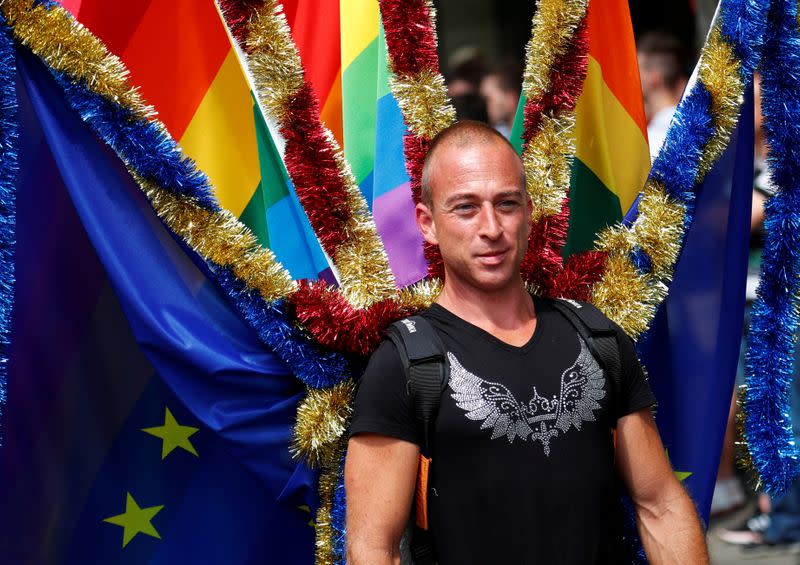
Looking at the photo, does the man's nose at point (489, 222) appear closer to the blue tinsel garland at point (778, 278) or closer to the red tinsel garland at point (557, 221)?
the red tinsel garland at point (557, 221)

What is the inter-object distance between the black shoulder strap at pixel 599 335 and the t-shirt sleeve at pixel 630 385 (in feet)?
0.05

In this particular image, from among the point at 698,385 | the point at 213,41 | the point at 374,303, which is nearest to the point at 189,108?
the point at 213,41

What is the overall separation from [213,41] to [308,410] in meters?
0.95

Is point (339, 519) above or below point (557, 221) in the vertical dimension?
below

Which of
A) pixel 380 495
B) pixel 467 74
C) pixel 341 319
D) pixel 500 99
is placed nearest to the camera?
pixel 380 495

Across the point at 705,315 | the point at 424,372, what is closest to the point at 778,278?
the point at 705,315

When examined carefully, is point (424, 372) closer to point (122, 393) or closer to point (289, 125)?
point (289, 125)

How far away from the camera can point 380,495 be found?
1.98m

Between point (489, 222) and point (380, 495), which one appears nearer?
point (380, 495)

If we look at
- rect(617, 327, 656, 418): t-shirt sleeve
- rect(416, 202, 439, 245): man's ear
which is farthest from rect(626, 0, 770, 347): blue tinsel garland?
rect(416, 202, 439, 245): man's ear

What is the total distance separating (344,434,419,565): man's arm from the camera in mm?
1969

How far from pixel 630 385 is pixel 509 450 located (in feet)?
1.09

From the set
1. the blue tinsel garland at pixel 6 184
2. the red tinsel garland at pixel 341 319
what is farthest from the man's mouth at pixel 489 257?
the blue tinsel garland at pixel 6 184

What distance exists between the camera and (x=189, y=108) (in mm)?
2488
